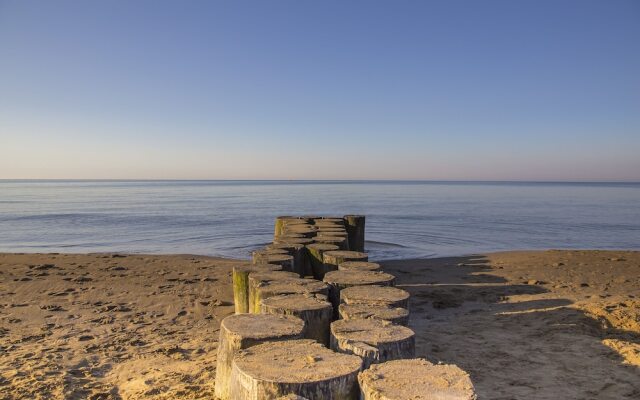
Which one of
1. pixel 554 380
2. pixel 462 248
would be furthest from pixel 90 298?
pixel 462 248

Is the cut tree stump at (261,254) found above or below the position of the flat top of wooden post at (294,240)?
A: above

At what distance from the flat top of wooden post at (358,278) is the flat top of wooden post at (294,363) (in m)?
2.15

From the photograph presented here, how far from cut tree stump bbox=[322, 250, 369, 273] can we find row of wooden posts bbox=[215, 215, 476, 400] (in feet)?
2.01

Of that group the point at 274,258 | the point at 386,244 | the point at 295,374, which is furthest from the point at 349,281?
the point at 386,244

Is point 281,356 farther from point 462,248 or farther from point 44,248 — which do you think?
point 44,248

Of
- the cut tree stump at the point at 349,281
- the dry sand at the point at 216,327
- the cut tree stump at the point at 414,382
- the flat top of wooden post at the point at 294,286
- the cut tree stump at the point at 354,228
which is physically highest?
the cut tree stump at the point at 414,382

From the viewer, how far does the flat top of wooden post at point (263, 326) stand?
11.0 feet

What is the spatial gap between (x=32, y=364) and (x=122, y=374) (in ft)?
3.70

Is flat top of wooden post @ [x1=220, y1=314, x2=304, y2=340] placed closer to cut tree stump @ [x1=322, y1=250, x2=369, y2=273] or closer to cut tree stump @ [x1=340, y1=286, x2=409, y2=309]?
cut tree stump @ [x1=340, y1=286, x2=409, y2=309]

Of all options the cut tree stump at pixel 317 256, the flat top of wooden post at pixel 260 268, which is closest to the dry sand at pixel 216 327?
the flat top of wooden post at pixel 260 268

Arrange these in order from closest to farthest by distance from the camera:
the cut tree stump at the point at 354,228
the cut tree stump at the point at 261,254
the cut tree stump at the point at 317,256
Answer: the cut tree stump at the point at 261,254
the cut tree stump at the point at 317,256
the cut tree stump at the point at 354,228

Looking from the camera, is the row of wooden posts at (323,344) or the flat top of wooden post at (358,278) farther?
the flat top of wooden post at (358,278)

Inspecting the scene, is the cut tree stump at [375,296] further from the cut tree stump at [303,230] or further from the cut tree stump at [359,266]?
the cut tree stump at [303,230]

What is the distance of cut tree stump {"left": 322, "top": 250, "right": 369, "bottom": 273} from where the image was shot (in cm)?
677
